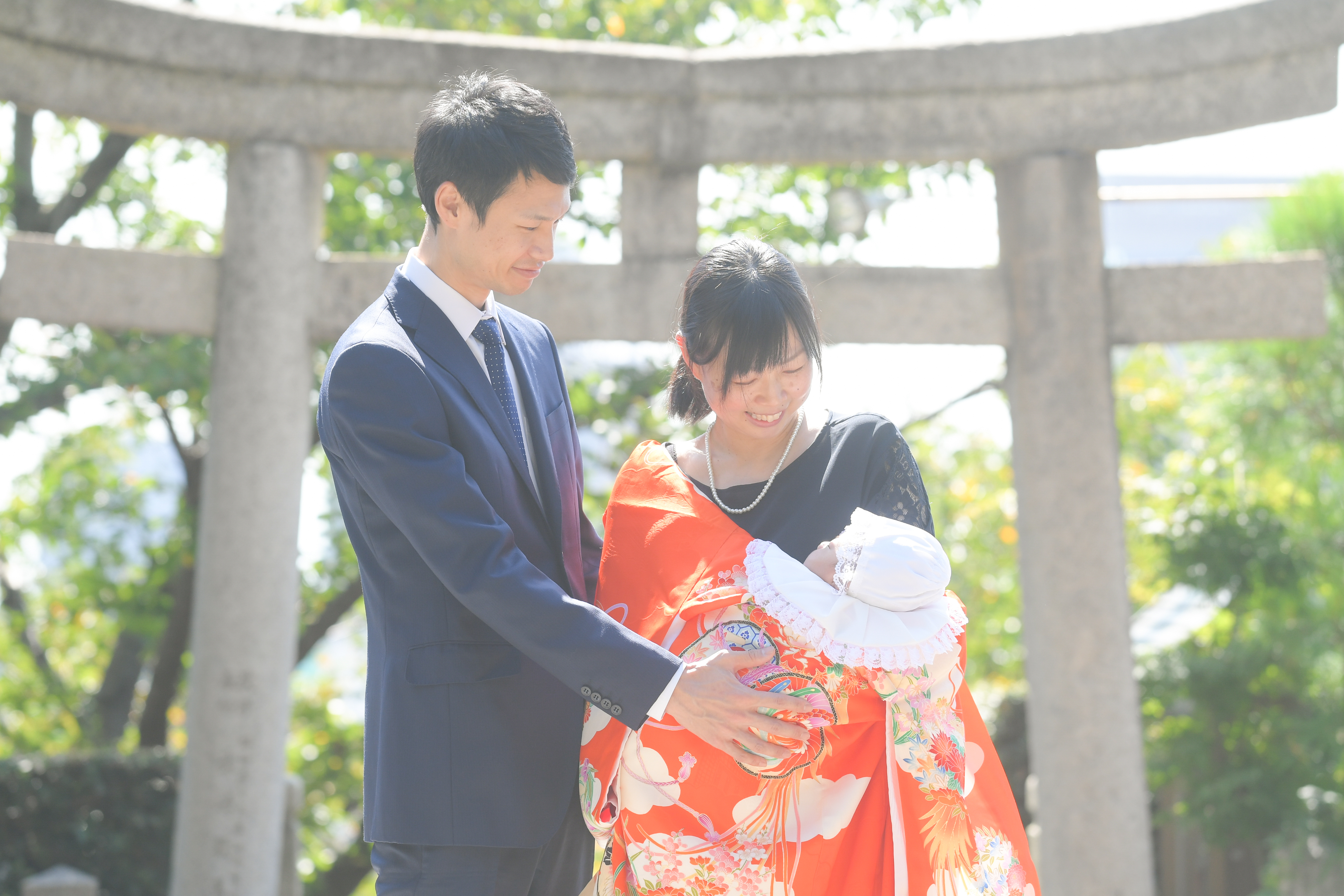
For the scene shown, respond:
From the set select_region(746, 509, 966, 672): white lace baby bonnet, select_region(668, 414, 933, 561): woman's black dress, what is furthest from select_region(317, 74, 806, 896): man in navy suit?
select_region(668, 414, 933, 561): woman's black dress

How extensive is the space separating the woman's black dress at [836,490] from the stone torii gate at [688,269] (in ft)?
7.37

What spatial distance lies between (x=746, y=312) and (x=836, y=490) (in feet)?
1.08

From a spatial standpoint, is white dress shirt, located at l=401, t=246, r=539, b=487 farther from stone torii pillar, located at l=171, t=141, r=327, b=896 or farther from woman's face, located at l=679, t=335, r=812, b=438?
stone torii pillar, located at l=171, t=141, r=327, b=896

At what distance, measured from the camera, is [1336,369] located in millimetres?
4805

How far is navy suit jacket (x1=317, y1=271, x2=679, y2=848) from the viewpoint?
1722 millimetres

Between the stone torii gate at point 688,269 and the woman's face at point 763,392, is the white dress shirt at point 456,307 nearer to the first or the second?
the woman's face at point 763,392

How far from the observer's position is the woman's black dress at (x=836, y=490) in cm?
182

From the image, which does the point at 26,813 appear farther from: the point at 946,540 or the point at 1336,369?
the point at 1336,369

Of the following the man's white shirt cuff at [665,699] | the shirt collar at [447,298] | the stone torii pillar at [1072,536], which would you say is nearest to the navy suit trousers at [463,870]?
the man's white shirt cuff at [665,699]

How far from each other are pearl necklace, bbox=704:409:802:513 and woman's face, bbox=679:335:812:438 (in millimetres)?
37

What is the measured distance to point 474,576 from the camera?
1.73 meters

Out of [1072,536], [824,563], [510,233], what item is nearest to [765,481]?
[824,563]

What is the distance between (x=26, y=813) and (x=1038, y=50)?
5743 mm

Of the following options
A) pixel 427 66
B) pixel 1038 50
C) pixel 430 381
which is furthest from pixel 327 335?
pixel 1038 50
